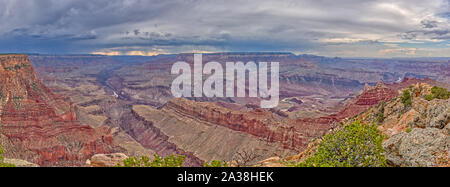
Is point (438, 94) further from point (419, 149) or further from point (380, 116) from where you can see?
point (419, 149)

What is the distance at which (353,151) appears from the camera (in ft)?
47.3

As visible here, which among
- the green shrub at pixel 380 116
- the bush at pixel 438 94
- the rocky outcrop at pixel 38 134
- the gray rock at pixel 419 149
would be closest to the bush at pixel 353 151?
the gray rock at pixel 419 149

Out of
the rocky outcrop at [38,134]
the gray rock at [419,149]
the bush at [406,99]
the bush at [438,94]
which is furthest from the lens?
the rocky outcrop at [38,134]

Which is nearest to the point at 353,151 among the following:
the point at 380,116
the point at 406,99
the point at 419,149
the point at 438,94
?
the point at 419,149

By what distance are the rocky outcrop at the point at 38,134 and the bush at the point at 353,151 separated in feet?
231

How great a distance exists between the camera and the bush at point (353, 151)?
13.9m

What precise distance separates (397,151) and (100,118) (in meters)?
143

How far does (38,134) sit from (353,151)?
81.3 metres

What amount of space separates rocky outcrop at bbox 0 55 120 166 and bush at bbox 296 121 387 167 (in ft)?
231

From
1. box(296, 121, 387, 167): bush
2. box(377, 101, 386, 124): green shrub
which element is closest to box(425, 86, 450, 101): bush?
box(377, 101, 386, 124): green shrub

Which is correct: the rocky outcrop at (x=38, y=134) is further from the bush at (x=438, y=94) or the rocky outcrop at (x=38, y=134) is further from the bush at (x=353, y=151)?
the bush at (x=438, y=94)

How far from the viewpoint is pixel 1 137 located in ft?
210

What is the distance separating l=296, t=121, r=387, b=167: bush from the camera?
1388 centimetres
